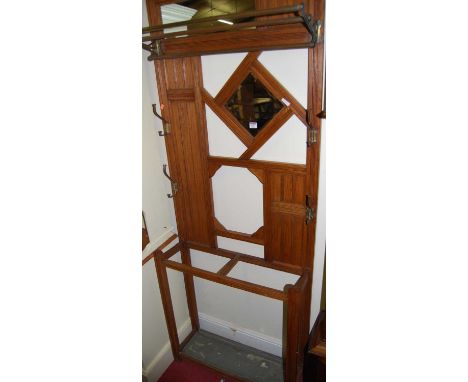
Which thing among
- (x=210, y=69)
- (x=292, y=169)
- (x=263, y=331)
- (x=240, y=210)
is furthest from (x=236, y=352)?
(x=210, y=69)

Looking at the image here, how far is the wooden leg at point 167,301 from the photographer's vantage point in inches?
88.2

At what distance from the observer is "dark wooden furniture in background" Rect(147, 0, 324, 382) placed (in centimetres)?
160

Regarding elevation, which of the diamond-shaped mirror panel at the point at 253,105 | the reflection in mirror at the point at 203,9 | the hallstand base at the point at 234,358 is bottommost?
the hallstand base at the point at 234,358

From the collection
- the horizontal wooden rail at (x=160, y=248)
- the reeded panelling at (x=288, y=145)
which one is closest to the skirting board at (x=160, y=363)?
the horizontal wooden rail at (x=160, y=248)

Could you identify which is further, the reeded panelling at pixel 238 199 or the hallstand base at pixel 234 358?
the hallstand base at pixel 234 358

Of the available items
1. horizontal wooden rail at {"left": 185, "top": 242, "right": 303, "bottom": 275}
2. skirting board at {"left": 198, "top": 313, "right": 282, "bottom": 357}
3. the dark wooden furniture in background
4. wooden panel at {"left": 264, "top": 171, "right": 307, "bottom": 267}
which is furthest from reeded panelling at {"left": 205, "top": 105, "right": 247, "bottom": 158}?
skirting board at {"left": 198, "top": 313, "right": 282, "bottom": 357}

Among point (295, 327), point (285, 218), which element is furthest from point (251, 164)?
point (295, 327)

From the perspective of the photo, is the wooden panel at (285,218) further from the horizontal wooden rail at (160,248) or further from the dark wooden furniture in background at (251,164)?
the horizontal wooden rail at (160,248)

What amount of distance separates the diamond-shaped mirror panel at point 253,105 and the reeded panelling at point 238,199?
0.33m

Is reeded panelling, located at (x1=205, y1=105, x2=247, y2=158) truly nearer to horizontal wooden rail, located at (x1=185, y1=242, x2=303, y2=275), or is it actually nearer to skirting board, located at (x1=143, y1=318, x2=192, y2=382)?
horizontal wooden rail, located at (x1=185, y1=242, x2=303, y2=275)

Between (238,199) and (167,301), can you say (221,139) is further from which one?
(167,301)

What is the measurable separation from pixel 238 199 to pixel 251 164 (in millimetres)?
319

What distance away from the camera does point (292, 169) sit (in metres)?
1.82

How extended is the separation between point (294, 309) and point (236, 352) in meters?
1.17
